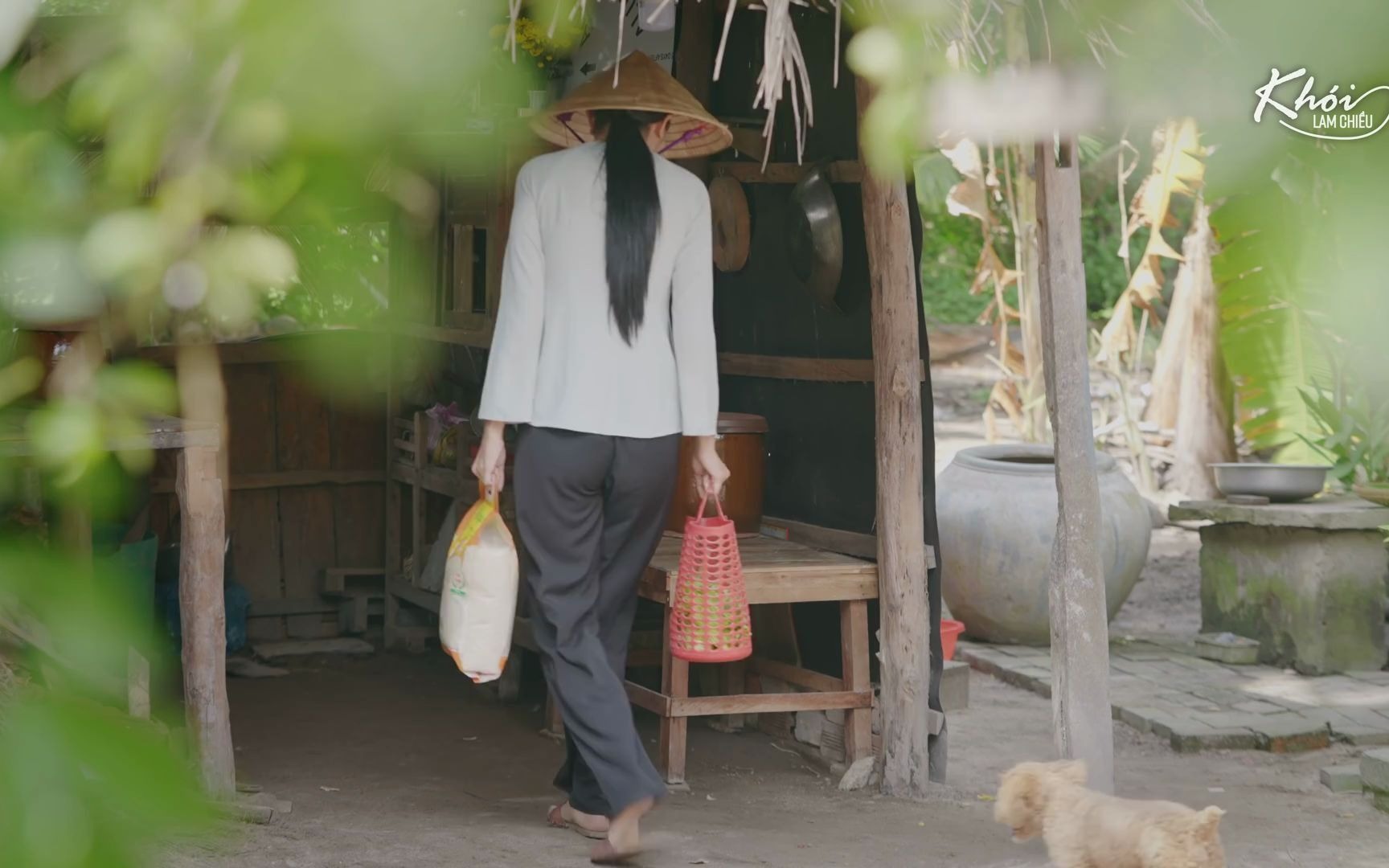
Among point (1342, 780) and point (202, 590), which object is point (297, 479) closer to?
point (202, 590)

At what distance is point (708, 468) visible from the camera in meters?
4.06

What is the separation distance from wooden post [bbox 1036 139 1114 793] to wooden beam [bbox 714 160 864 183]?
0.89 meters

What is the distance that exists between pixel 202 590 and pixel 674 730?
1.47m

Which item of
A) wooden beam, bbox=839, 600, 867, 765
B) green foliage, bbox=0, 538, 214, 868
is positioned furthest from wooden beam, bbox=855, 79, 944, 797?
green foliage, bbox=0, 538, 214, 868

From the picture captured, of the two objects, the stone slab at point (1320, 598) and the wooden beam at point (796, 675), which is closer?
the wooden beam at point (796, 675)

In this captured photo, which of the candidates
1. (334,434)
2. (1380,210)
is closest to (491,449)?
(334,434)

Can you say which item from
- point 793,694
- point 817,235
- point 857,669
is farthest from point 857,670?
point 817,235

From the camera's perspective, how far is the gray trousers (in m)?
3.85

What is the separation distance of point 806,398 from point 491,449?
1676 mm

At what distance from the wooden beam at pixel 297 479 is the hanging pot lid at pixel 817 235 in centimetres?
283

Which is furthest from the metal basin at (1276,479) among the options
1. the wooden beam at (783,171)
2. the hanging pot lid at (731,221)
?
the wooden beam at (783,171)

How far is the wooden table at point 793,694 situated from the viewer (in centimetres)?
471

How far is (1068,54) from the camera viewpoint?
3900 millimetres

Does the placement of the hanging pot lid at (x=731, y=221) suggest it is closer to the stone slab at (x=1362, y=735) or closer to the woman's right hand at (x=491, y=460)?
the woman's right hand at (x=491, y=460)
